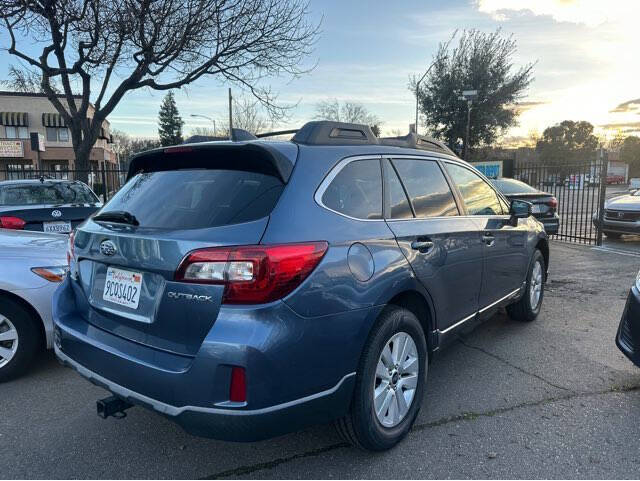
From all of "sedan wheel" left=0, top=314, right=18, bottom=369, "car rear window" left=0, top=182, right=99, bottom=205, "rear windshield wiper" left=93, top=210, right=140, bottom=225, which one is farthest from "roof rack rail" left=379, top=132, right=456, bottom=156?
"car rear window" left=0, top=182, right=99, bottom=205

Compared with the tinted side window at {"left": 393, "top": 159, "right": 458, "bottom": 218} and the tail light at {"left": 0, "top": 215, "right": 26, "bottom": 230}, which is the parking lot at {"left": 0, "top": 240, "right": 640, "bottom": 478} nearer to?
the tinted side window at {"left": 393, "top": 159, "right": 458, "bottom": 218}

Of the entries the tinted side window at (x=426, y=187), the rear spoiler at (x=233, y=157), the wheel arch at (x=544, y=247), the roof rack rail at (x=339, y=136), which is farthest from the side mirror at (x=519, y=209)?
the rear spoiler at (x=233, y=157)

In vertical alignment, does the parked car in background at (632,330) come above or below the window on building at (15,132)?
below

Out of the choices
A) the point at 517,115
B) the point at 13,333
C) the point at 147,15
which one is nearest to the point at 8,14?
the point at 147,15

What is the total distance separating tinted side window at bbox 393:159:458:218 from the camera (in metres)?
3.18

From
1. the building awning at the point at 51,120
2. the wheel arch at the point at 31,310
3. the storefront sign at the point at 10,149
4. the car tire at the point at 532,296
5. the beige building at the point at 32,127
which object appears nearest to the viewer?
the wheel arch at the point at 31,310

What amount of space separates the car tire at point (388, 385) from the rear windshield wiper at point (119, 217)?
145 cm

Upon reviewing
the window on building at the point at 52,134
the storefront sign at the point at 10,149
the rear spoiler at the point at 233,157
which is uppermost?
the window on building at the point at 52,134

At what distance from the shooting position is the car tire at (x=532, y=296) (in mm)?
4879

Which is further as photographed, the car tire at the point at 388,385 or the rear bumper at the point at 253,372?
the car tire at the point at 388,385

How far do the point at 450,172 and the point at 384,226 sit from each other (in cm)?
130

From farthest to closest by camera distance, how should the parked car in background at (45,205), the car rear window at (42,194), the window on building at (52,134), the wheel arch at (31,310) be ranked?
the window on building at (52,134) < the car rear window at (42,194) < the parked car in background at (45,205) < the wheel arch at (31,310)

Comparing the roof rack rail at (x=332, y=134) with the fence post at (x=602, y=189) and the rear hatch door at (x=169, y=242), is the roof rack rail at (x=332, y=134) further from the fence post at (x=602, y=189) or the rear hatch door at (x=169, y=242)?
the fence post at (x=602, y=189)

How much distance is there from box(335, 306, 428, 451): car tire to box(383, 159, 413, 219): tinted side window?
61 cm
